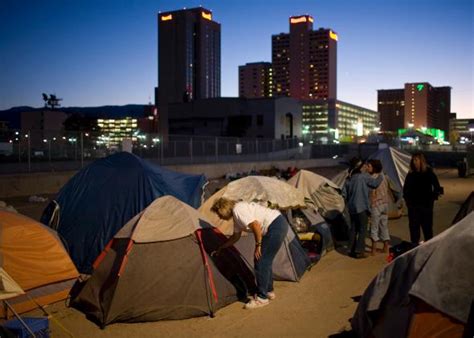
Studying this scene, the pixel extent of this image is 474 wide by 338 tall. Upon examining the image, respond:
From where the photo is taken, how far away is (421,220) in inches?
341

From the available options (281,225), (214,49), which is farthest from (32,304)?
(214,49)

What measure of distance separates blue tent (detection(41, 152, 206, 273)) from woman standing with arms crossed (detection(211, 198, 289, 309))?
286 cm

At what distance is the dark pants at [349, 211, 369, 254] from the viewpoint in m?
8.98

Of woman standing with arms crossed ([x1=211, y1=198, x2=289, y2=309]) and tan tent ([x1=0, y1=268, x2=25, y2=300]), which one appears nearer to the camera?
tan tent ([x1=0, y1=268, x2=25, y2=300])

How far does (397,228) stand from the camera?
12633 mm

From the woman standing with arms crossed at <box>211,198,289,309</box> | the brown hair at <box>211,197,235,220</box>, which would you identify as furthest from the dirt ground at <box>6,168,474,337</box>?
the brown hair at <box>211,197,235,220</box>

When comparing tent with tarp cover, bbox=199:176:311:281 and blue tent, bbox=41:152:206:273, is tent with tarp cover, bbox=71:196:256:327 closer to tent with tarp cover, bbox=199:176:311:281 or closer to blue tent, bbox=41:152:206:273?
tent with tarp cover, bbox=199:176:311:281

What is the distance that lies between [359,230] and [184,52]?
154681 millimetres

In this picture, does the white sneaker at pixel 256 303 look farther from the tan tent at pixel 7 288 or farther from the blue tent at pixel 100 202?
the blue tent at pixel 100 202

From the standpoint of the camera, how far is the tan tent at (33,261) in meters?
6.40

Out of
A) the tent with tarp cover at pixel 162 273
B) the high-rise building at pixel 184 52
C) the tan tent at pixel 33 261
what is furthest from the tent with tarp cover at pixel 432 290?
the high-rise building at pixel 184 52

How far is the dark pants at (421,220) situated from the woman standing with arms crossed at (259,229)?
139 inches

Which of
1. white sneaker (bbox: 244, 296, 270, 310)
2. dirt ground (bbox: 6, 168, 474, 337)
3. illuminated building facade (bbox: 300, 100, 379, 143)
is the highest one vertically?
illuminated building facade (bbox: 300, 100, 379, 143)

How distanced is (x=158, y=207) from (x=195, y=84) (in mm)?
162056
